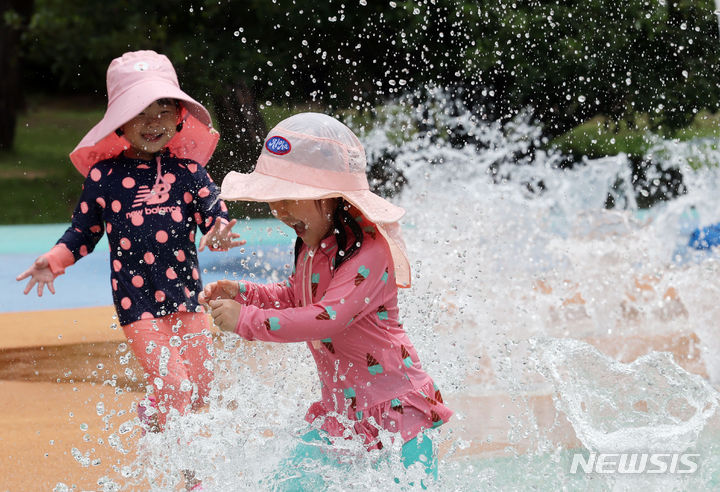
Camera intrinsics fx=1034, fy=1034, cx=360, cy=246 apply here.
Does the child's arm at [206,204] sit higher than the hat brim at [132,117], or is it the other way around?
the hat brim at [132,117]

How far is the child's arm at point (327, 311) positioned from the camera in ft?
7.46

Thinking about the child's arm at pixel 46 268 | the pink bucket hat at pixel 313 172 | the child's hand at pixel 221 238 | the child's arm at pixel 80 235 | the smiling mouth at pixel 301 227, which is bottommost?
the child's arm at pixel 46 268

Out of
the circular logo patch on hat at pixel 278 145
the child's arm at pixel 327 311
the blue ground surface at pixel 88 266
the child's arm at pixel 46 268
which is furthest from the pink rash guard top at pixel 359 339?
the blue ground surface at pixel 88 266

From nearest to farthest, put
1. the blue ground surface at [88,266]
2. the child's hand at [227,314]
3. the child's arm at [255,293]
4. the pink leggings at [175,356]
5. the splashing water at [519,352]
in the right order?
the child's hand at [227,314]
the child's arm at [255,293]
the splashing water at [519,352]
the pink leggings at [175,356]
the blue ground surface at [88,266]

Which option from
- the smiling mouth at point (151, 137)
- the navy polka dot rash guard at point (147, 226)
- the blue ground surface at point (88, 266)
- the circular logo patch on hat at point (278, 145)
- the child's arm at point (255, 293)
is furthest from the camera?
the blue ground surface at point (88, 266)

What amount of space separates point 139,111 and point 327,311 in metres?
1.16

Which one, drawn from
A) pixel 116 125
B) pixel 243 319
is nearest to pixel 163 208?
pixel 116 125

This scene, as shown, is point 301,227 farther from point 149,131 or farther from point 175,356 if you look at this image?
point 149,131

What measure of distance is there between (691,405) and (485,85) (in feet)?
23.9

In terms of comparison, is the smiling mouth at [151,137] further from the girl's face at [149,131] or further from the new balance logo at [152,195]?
the new balance logo at [152,195]

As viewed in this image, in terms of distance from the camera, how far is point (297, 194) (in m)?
2.32

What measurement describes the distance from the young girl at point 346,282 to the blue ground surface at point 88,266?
104 inches

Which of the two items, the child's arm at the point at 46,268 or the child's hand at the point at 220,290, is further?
the child's arm at the point at 46,268

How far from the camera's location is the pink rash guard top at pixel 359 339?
230 centimetres
